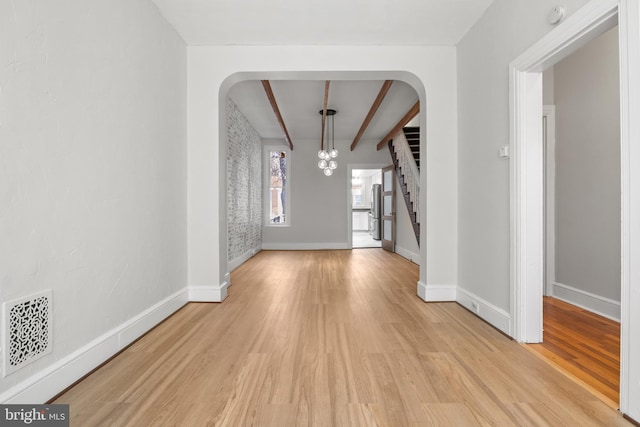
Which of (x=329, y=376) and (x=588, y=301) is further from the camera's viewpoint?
(x=588, y=301)

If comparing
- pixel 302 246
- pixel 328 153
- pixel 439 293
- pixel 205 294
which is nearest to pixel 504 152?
pixel 439 293

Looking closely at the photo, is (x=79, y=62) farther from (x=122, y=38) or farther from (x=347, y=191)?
(x=347, y=191)

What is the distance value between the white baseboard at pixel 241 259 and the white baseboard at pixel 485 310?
12.0ft

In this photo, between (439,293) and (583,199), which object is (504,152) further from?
(439,293)

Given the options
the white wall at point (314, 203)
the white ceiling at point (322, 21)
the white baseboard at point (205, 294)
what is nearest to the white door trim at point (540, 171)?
the white ceiling at point (322, 21)

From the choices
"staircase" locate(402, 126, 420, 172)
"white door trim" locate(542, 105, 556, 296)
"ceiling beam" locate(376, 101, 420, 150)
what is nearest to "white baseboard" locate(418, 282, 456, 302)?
"white door trim" locate(542, 105, 556, 296)

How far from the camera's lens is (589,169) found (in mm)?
3100

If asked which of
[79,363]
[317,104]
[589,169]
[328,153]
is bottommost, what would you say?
[79,363]

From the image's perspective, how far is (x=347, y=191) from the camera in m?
8.41

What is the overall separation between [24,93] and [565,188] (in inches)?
178

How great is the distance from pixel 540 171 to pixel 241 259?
16.6 ft

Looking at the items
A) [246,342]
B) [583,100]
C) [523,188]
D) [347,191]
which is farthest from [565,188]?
[347,191]

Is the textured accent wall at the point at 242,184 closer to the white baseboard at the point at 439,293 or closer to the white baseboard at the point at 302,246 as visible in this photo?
the white baseboard at the point at 302,246

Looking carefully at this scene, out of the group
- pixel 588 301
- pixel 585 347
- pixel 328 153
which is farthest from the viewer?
pixel 328 153
